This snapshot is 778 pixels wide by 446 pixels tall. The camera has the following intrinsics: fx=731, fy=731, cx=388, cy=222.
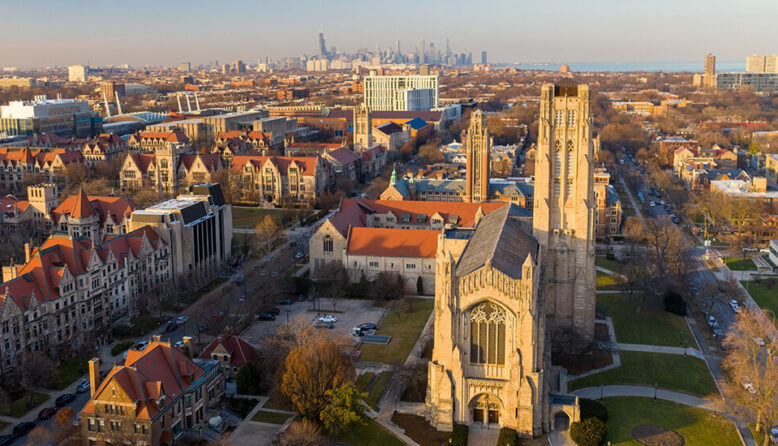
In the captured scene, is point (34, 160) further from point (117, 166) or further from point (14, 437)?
point (14, 437)

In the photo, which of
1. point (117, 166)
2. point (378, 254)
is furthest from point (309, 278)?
point (117, 166)

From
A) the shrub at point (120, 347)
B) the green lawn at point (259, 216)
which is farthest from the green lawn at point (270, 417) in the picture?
the green lawn at point (259, 216)

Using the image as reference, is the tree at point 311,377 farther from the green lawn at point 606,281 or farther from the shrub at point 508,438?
the green lawn at point 606,281

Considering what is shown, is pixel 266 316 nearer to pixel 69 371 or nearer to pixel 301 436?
pixel 69 371

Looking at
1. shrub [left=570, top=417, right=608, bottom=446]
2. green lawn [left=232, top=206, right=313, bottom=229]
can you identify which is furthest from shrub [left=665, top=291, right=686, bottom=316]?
green lawn [left=232, top=206, right=313, bottom=229]

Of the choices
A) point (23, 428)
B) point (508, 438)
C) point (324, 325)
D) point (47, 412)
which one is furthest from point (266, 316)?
point (508, 438)

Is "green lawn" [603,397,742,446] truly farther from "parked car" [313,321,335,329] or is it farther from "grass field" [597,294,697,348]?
"parked car" [313,321,335,329]
